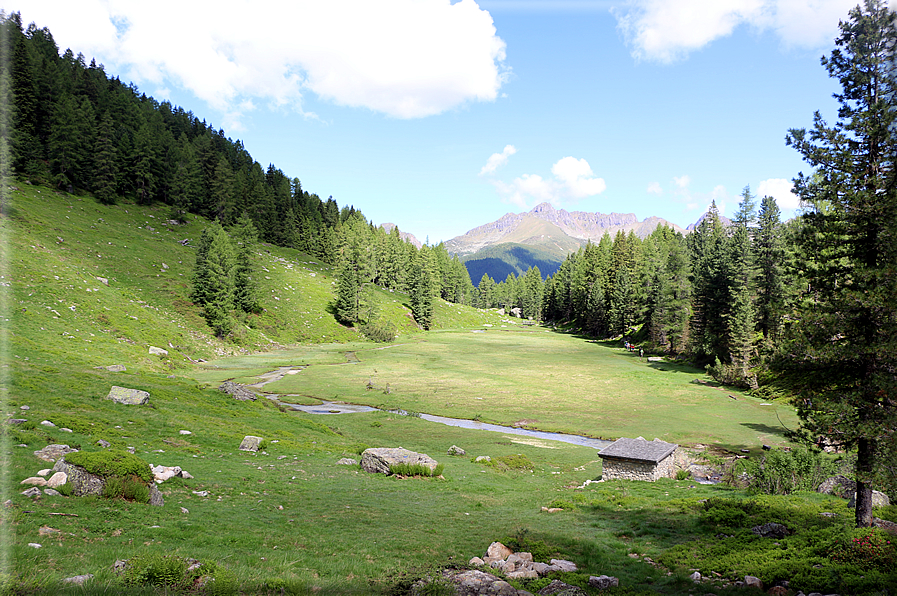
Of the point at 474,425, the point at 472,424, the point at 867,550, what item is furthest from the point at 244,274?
the point at 867,550

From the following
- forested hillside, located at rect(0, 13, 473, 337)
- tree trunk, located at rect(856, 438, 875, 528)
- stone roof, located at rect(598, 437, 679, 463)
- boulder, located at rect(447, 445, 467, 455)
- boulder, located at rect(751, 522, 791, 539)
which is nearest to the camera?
tree trunk, located at rect(856, 438, 875, 528)

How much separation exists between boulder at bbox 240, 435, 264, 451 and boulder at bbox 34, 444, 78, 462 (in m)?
9.95

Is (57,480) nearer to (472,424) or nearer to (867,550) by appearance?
(867,550)

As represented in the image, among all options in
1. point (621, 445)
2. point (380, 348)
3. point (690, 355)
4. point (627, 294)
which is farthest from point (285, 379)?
point (627, 294)

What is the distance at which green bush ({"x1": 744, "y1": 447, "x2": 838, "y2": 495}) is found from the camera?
2088 cm

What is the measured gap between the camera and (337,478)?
70.1 ft

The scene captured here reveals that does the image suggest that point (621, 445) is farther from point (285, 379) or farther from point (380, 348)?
point (380, 348)

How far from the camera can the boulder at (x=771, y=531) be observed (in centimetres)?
1441

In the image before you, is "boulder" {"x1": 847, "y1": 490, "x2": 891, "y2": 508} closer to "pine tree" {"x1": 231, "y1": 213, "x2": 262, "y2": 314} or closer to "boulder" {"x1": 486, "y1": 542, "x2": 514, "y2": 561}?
"boulder" {"x1": 486, "y1": 542, "x2": 514, "y2": 561}

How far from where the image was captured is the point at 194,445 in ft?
73.0

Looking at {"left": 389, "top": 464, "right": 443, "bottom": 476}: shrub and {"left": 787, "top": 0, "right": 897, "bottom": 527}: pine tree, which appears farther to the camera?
{"left": 389, "top": 464, "right": 443, "bottom": 476}: shrub

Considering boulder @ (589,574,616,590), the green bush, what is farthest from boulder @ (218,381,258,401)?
the green bush

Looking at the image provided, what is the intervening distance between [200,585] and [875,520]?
19345 millimetres

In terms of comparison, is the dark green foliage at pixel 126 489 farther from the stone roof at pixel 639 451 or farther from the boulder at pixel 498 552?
the stone roof at pixel 639 451
